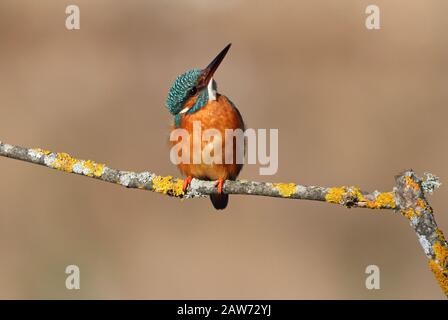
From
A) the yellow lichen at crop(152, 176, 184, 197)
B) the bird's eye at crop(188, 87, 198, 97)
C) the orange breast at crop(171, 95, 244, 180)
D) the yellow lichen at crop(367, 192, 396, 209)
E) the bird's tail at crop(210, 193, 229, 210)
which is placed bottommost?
the yellow lichen at crop(367, 192, 396, 209)

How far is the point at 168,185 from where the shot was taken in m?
3.13

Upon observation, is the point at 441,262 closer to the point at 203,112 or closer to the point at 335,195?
the point at 335,195

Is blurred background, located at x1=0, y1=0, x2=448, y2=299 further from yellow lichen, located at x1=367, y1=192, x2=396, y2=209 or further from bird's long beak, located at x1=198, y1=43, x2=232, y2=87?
yellow lichen, located at x1=367, y1=192, x2=396, y2=209

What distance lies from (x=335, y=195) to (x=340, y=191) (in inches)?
1.0

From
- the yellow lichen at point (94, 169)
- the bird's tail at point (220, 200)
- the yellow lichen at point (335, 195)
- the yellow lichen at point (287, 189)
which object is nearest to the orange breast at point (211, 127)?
the bird's tail at point (220, 200)

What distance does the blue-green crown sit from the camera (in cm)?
375

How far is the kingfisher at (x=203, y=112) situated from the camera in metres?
3.74

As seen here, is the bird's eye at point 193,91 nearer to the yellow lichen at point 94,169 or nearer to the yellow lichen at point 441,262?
the yellow lichen at point 94,169

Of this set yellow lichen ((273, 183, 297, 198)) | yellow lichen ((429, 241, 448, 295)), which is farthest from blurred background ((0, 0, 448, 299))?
yellow lichen ((429, 241, 448, 295))

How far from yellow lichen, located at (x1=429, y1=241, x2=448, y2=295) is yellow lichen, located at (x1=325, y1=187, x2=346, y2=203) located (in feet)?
1.43

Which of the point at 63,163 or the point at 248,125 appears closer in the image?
the point at 63,163

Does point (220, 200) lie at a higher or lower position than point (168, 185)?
higher

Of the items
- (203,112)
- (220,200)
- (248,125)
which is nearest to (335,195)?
(203,112)

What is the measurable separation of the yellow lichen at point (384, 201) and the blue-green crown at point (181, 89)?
1.63 metres
